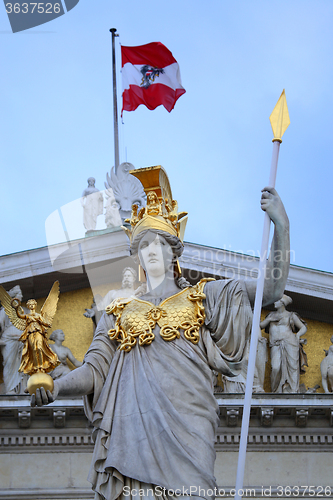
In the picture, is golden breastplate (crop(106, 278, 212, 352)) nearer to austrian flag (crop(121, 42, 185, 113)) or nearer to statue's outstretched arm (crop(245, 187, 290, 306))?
statue's outstretched arm (crop(245, 187, 290, 306))

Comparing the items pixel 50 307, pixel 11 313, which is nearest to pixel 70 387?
pixel 50 307

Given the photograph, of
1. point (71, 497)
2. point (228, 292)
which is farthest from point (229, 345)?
point (71, 497)

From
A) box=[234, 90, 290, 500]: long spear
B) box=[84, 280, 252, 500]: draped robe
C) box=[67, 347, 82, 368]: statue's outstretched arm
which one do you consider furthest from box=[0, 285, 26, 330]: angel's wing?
box=[67, 347, 82, 368]: statue's outstretched arm

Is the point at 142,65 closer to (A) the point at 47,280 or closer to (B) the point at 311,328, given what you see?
(A) the point at 47,280

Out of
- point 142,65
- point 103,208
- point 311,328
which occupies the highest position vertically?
point 142,65

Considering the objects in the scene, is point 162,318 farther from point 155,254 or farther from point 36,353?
point 36,353

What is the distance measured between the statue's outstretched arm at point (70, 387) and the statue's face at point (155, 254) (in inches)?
32.3

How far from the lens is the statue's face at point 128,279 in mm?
17703

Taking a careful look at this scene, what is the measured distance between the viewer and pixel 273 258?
6.36m

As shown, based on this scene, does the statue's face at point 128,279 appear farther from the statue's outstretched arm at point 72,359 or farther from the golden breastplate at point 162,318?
the golden breastplate at point 162,318

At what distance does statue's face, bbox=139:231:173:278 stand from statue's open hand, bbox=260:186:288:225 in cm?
83

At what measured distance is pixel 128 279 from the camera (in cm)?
1781

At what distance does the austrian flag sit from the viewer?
63.6ft

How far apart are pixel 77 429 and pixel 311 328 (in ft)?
16.2
